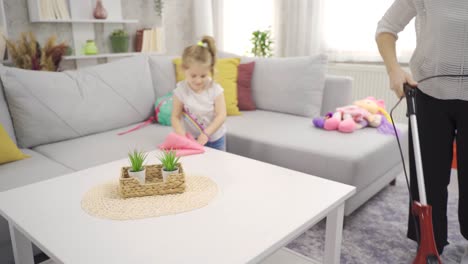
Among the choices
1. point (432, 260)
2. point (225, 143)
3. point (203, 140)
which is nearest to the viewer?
point (432, 260)

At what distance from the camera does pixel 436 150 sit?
4.91 feet

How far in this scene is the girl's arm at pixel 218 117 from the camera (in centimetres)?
205

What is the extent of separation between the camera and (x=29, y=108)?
1976 mm

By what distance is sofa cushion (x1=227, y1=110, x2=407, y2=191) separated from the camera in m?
1.85

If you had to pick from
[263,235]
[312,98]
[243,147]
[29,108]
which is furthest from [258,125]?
[263,235]

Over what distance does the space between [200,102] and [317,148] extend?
26.8 inches

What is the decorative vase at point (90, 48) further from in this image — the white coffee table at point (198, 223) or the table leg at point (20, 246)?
the table leg at point (20, 246)

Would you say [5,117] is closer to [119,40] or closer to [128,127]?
[128,127]

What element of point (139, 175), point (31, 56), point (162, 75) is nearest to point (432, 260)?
point (139, 175)

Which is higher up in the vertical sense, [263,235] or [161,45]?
[161,45]

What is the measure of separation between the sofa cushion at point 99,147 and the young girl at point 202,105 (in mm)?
184

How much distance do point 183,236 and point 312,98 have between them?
186 cm

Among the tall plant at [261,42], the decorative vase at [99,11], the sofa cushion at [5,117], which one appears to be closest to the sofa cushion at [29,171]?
the sofa cushion at [5,117]

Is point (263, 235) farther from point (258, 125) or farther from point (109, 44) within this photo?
point (109, 44)
